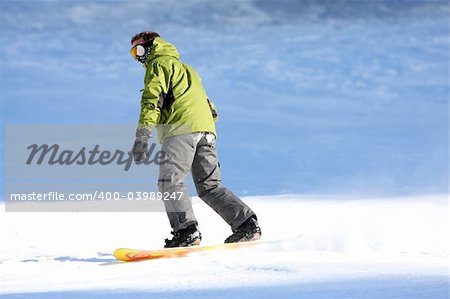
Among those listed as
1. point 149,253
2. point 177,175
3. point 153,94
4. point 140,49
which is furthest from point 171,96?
point 149,253

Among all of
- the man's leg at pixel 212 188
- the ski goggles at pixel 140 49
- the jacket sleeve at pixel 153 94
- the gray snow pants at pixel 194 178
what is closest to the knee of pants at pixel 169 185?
the gray snow pants at pixel 194 178

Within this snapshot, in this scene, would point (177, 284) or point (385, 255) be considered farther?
point (385, 255)

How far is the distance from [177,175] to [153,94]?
0.69 m

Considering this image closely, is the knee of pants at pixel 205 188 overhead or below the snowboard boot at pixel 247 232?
overhead

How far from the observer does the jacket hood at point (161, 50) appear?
5941mm

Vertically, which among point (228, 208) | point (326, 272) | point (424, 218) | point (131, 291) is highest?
point (424, 218)

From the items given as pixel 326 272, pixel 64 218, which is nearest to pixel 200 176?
pixel 326 272

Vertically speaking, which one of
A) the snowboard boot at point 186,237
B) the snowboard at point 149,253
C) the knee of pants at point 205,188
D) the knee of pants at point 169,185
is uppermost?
the knee of pants at point 205,188

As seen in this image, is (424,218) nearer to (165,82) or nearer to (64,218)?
(165,82)

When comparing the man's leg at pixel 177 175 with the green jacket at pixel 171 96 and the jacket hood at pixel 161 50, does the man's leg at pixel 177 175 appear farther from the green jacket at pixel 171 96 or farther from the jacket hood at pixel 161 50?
the jacket hood at pixel 161 50

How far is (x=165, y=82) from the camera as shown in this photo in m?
5.81

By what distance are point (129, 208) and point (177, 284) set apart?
3793 mm

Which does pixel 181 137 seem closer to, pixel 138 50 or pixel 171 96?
pixel 171 96

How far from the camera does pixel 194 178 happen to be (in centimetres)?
611
